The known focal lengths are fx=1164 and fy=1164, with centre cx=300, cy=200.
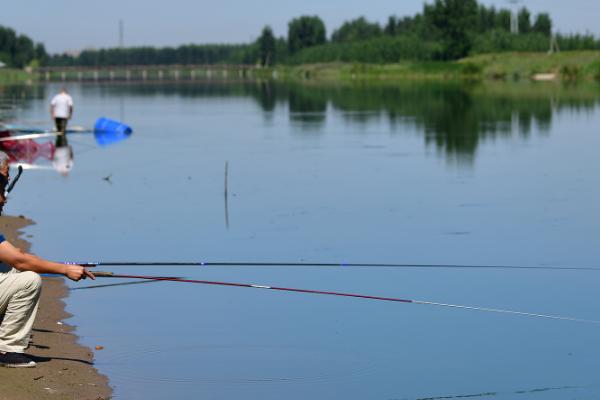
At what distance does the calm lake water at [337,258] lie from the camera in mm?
9508

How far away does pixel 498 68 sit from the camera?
120 metres

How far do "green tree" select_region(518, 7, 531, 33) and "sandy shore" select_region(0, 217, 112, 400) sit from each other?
171230 millimetres

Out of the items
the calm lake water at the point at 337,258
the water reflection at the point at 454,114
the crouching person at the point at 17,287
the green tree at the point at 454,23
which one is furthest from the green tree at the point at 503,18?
the crouching person at the point at 17,287

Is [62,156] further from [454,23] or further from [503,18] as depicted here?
[503,18]

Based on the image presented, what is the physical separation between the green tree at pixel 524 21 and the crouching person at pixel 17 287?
174 m

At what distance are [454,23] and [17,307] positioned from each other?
5617 inches

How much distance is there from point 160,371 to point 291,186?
13388 millimetres

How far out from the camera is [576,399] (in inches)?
348

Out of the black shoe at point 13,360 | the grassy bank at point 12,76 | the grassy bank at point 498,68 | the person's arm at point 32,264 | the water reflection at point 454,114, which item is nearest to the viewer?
the person's arm at point 32,264

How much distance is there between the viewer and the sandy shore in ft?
26.6

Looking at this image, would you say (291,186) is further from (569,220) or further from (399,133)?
(399,133)

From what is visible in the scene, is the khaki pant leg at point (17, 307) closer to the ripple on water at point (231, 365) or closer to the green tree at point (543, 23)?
the ripple on water at point (231, 365)

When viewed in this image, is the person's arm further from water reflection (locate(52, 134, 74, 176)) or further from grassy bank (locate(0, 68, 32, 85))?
grassy bank (locate(0, 68, 32, 85))

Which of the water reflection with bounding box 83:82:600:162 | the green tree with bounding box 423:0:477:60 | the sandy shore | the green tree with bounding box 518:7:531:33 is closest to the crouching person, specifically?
the sandy shore
